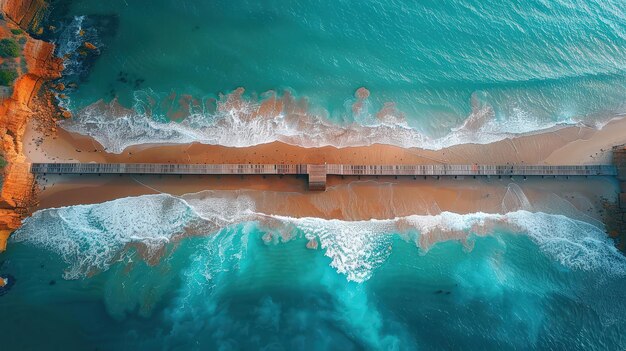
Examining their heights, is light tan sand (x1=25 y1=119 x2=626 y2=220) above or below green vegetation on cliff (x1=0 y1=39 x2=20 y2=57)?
below

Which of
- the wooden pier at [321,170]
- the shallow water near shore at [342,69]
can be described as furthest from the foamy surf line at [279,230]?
the shallow water near shore at [342,69]

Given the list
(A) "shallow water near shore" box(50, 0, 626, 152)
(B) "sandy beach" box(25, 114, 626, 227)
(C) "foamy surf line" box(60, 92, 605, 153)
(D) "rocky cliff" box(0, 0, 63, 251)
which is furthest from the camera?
(A) "shallow water near shore" box(50, 0, 626, 152)

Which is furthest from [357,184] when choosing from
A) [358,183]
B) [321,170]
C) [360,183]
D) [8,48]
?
[8,48]

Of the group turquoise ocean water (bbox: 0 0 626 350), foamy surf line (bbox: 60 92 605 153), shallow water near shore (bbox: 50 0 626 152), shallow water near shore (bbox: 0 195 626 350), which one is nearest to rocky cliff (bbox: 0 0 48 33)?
turquoise ocean water (bbox: 0 0 626 350)

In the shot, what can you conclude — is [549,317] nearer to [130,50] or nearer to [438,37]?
[438,37]

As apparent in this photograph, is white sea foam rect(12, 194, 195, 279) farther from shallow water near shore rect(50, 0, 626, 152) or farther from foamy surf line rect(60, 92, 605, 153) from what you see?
shallow water near shore rect(50, 0, 626, 152)

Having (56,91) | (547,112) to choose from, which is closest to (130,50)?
(56,91)
